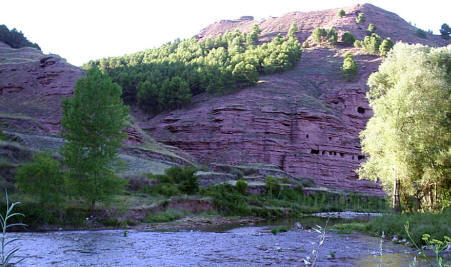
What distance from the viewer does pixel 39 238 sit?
56.1 ft

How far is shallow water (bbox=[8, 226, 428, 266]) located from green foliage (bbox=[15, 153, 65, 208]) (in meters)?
4.70

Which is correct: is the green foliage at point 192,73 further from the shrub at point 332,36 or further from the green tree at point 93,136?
the green tree at point 93,136

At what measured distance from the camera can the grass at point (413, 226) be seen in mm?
14789

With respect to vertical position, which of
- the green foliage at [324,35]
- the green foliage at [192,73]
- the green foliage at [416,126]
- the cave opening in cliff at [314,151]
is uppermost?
the green foliage at [324,35]

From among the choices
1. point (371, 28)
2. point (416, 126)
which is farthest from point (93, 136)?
point (371, 28)

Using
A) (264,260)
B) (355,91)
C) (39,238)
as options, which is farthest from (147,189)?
(355,91)

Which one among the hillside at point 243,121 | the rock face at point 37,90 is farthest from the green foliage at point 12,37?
the rock face at point 37,90

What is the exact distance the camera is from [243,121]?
66.6 meters

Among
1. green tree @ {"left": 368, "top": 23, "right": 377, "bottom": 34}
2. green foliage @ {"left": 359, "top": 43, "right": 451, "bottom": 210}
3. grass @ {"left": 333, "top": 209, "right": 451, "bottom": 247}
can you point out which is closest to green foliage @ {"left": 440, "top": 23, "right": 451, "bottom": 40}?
green tree @ {"left": 368, "top": 23, "right": 377, "bottom": 34}

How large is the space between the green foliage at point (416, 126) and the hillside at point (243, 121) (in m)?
24.8

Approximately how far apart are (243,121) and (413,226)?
5089cm

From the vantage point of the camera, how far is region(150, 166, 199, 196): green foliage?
111 ft

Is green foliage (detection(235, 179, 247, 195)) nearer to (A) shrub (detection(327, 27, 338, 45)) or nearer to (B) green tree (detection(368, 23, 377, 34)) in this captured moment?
(A) shrub (detection(327, 27, 338, 45))

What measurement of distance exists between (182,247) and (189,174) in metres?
21.6
